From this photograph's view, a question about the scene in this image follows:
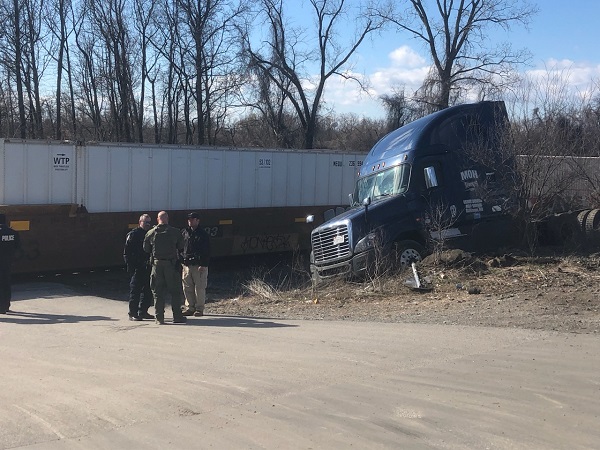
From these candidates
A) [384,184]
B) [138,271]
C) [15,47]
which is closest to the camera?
[138,271]

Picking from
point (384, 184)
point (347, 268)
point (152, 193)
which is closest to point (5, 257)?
point (347, 268)

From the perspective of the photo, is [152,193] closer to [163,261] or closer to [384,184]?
[384,184]

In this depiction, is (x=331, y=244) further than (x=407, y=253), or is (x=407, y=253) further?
(x=331, y=244)

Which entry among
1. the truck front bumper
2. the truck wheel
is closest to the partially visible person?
the truck front bumper

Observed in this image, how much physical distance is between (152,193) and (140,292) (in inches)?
295

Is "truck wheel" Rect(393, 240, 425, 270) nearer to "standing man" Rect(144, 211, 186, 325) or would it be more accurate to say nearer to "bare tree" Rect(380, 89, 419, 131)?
"standing man" Rect(144, 211, 186, 325)

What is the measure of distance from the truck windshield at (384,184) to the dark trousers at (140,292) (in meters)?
5.54

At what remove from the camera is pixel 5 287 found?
38.6ft

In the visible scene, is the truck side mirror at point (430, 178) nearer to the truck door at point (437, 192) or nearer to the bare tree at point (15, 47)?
the truck door at point (437, 192)

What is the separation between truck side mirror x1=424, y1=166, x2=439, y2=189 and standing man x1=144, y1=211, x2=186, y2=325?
568 centimetres

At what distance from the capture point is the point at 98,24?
39.0 m

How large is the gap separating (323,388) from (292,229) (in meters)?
15.0

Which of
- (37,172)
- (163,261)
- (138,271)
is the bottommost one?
(138,271)

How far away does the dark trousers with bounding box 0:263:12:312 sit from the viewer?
38.4 feet
